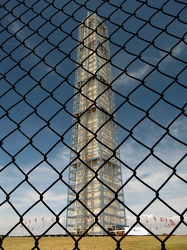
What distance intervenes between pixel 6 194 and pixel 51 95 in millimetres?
482

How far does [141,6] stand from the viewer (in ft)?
4.10

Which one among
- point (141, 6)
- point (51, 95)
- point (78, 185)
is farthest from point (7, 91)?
point (78, 185)

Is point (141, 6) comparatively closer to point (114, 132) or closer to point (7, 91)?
point (7, 91)

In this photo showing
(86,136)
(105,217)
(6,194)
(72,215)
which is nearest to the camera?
(6,194)

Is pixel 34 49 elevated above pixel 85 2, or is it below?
below

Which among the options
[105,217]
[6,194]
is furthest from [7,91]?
[105,217]

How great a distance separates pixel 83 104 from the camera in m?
36.9

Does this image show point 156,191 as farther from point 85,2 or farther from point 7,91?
point 85,2

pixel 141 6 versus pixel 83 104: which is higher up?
pixel 83 104

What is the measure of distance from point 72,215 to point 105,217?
5.67 m

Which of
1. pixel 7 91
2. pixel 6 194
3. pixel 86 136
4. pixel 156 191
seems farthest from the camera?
pixel 86 136

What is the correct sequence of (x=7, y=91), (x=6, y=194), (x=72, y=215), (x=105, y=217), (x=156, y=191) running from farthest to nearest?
1. (x=72, y=215)
2. (x=105, y=217)
3. (x=7, y=91)
4. (x=6, y=194)
5. (x=156, y=191)

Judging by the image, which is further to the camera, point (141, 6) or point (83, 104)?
point (83, 104)

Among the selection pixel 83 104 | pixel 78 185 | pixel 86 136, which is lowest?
pixel 78 185
